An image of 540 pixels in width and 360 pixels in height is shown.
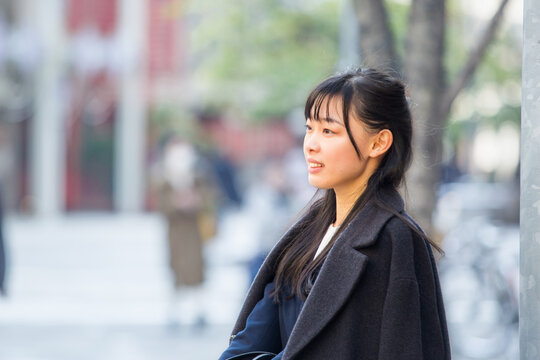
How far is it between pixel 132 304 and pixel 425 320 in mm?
9218

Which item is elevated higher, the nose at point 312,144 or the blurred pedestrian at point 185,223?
the nose at point 312,144

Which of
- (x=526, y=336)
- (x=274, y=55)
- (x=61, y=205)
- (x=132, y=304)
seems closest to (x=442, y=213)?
(x=274, y=55)

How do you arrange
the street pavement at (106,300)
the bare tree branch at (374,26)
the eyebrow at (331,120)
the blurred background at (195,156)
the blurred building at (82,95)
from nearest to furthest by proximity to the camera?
the eyebrow at (331,120)
the bare tree branch at (374,26)
the blurred background at (195,156)
the street pavement at (106,300)
the blurred building at (82,95)

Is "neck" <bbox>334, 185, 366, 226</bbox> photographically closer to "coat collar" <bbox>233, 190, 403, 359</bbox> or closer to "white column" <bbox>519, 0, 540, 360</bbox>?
"coat collar" <bbox>233, 190, 403, 359</bbox>

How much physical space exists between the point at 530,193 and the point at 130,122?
26312 mm

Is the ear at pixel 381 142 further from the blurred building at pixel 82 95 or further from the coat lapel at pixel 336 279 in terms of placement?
the blurred building at pixel 82 95

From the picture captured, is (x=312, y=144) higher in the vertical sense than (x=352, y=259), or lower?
higher

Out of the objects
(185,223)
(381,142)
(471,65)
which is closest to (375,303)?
(381,142)

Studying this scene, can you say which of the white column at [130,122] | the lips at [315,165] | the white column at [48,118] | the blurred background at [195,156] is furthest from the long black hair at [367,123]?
the white column at [130,122]

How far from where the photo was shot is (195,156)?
36.9ft

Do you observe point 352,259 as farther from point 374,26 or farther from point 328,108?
point 374,26

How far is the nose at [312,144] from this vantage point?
2.58m

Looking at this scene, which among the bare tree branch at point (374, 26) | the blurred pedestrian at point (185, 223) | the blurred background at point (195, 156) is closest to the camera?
the bare tree branch at point (374, 26)

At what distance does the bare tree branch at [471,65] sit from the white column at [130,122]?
74.6 ft
